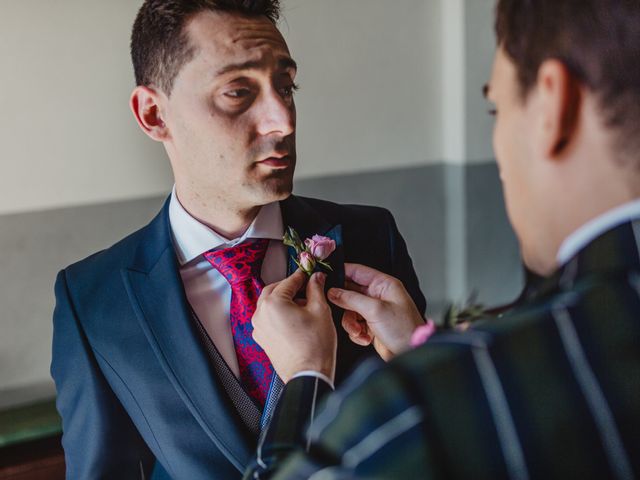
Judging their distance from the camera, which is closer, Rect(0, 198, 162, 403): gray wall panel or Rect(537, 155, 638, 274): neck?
Rect(537, 155, 638, 274): neck

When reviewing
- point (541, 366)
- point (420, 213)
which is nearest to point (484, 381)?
point (541, 366)

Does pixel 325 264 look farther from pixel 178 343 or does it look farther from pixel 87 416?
pixel 87 416

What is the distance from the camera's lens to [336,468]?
1.64 ft

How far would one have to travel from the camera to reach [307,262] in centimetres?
105

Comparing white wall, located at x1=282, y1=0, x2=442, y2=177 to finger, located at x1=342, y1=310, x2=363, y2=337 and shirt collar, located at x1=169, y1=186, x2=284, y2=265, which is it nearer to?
shirt collar, located at x1=169, y1=186, x2=284, y2=265

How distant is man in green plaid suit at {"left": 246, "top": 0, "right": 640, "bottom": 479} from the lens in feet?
1.56

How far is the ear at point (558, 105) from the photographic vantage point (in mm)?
539

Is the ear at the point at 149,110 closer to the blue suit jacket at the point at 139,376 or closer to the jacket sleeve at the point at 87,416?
the blue suit jacket at the point at 139,376

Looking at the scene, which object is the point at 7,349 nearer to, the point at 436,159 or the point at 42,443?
the point at 42,443

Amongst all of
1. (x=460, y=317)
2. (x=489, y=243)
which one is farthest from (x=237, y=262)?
(x=489, y=243)

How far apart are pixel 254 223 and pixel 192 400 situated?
0.95 ft

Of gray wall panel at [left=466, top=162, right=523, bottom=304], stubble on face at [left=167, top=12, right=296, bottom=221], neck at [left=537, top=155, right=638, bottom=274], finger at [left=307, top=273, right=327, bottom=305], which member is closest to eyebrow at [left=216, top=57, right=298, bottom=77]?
stubble on face at [left=167, top=12, right=296, bottom=221]

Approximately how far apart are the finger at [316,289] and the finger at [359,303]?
0.11 ft

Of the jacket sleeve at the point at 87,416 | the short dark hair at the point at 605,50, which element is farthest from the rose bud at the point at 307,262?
the short dark hair at the point at 605,50
